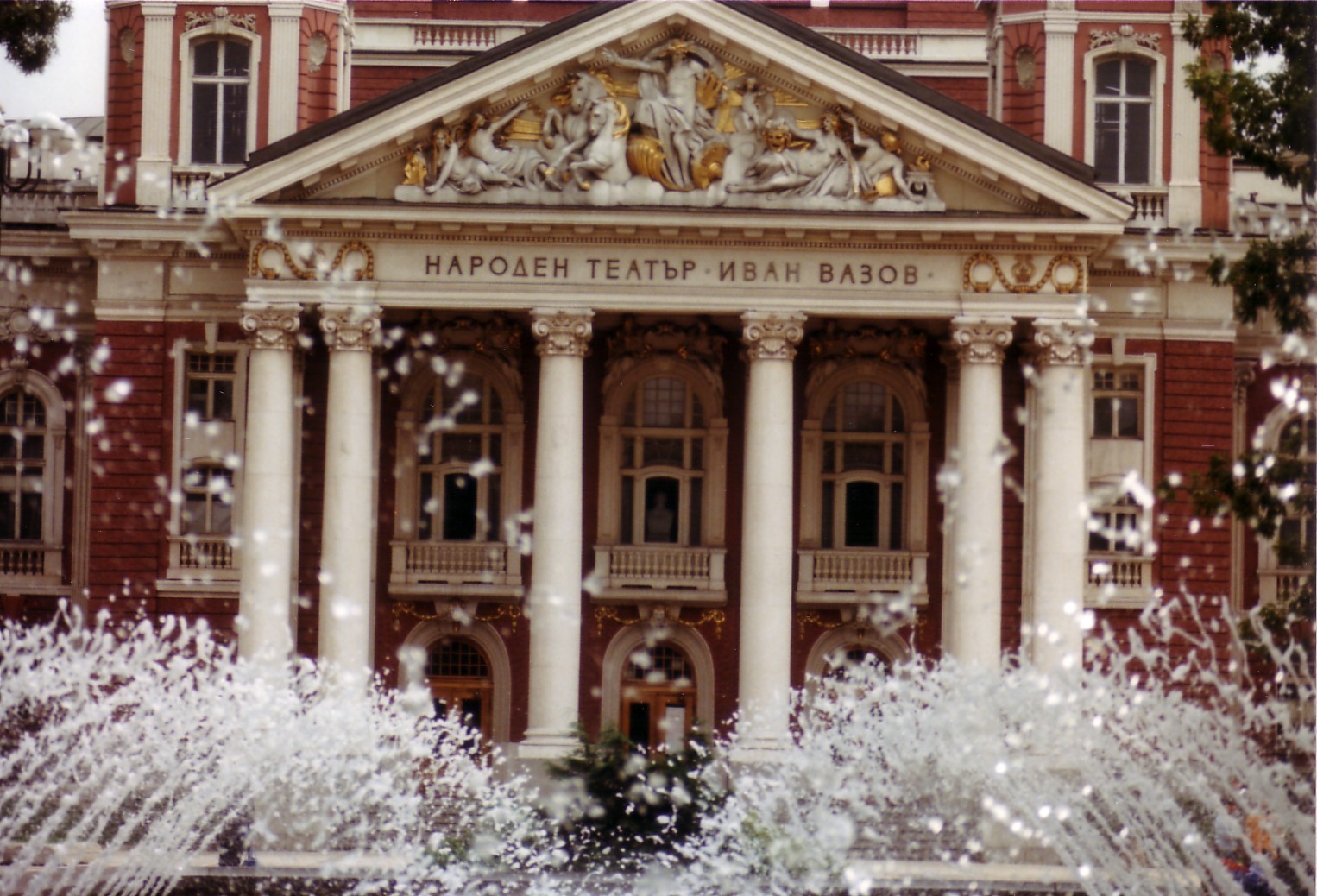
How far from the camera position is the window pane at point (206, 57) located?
152ft

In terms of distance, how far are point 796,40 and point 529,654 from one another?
1206cm

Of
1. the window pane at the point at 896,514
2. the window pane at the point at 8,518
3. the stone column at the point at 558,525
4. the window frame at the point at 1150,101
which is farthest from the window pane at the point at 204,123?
the window frame at the point at 1150,101

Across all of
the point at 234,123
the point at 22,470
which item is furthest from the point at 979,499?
the point at 22,470

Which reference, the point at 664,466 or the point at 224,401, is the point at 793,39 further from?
the point at 224,401

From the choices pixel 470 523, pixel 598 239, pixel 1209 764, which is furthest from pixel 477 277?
pixel 1209 764

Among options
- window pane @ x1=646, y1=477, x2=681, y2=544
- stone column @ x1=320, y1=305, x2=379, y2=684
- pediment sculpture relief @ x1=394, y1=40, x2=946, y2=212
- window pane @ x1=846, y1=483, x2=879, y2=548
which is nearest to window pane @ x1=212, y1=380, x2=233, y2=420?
stone column @ x1=320, y1=305, x2=379, y2=684

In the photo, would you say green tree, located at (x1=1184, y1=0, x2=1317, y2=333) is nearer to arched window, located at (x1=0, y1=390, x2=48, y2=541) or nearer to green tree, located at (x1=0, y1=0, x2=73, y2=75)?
green tree, located at (x1=0, y1=0, x2=73, y2=75)

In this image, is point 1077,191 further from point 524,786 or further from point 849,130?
point 524,786

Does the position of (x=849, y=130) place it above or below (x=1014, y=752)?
above

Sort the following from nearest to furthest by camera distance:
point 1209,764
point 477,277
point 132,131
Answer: point 1209,764 < point 477,277 < point 132,131

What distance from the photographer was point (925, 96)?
1674 inches

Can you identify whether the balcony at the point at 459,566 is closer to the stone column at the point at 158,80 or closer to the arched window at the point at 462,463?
the arched window at the point at 462,463

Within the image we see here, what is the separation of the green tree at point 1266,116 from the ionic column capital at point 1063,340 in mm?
8907

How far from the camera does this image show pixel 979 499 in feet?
142
